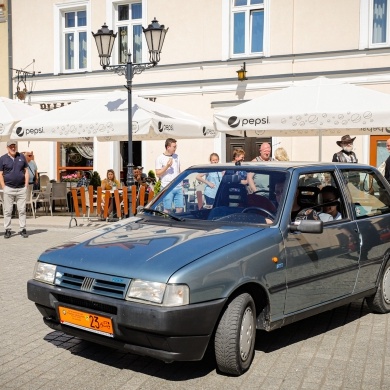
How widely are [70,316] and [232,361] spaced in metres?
1.24

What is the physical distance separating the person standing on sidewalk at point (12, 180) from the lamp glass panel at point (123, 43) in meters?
7.85

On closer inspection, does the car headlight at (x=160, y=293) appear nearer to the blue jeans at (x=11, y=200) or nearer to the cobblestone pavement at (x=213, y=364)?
the cobblestone pavement at (x=213, y=364)

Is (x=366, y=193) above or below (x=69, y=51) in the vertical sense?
below

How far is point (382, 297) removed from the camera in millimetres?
6199

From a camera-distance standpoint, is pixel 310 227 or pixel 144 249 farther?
pixel 310 227

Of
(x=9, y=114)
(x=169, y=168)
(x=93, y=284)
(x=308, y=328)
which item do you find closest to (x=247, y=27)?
(x=9, y=114)

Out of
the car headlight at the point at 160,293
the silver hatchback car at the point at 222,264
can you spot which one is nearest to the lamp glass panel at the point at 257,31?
the silver hatchback car at the point at 222,264

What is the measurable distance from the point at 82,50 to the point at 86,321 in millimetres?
16544

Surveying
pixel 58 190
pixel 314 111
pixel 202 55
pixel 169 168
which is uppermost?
pixel 202 55

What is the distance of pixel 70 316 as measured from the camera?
441cm

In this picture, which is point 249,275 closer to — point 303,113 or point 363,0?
point 303,113

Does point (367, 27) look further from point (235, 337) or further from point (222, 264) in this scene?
point (235, 337)

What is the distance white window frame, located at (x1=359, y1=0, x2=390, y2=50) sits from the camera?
15.5 m

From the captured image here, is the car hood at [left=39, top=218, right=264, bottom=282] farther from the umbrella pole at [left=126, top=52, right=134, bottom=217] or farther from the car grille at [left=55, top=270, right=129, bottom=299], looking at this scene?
the umbrella pole at [left=126, top=52, right=134, bottom=217]
